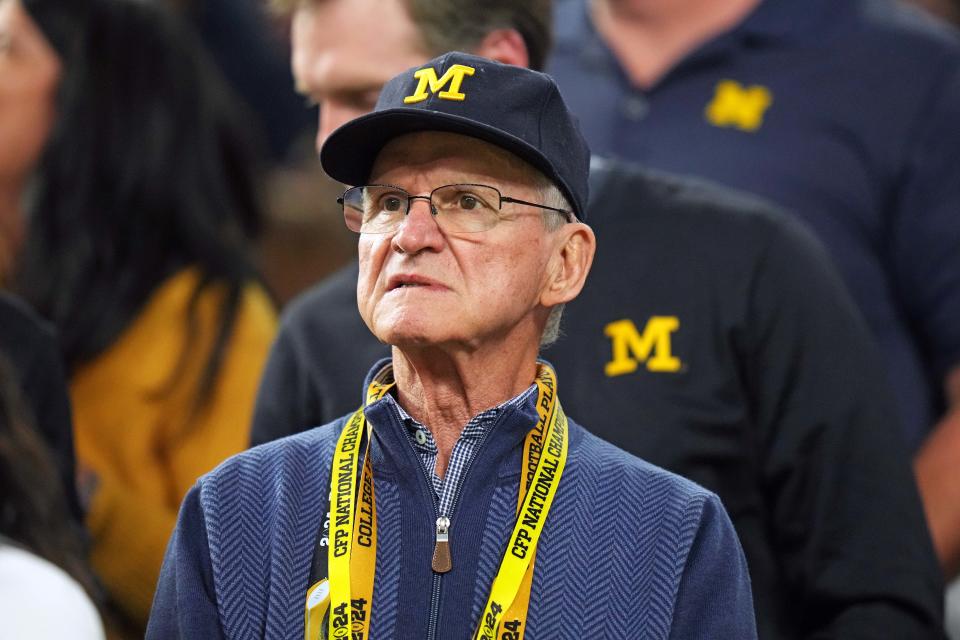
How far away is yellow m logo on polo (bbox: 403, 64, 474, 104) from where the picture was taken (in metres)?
2.12

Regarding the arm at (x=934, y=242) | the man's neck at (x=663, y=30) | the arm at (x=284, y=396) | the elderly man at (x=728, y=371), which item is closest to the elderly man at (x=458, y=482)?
the elderly man at (x=728, y=371)

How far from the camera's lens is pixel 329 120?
9.55ft

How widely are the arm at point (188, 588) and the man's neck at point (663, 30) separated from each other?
6.61 ft

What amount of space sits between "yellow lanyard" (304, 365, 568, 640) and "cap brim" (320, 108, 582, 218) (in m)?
0.29

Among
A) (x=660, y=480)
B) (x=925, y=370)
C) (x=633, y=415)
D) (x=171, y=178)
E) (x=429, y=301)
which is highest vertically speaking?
(x=429, y=301)

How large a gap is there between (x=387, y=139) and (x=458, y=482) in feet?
1.51

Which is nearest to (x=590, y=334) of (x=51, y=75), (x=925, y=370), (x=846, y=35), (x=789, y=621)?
(x=789, y=621)

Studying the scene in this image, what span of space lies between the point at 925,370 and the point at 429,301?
1.81 metres

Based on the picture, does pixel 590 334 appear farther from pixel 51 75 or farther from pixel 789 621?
pixel 51 75

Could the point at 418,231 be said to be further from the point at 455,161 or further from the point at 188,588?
the point at 188,588

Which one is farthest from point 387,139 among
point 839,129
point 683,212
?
point 839,129

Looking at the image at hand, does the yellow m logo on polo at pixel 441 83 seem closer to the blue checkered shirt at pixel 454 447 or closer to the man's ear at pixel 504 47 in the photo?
the blue checkered shirt at pixel 454 447

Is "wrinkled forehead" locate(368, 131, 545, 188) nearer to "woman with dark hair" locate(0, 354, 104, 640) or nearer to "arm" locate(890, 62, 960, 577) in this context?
"woman with dark hair" locate(0, 354, 104, 640)

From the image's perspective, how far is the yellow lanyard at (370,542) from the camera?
2.02 meters
